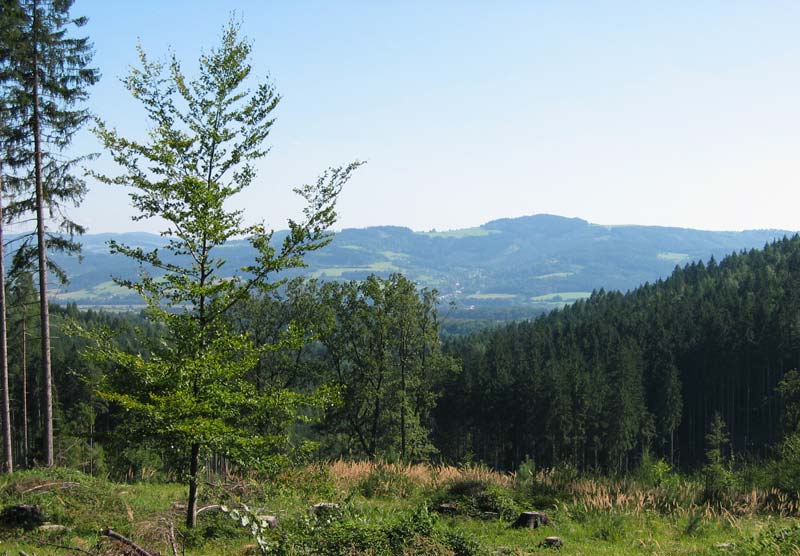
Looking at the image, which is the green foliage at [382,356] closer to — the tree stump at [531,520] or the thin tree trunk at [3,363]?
the thin tree trunk at [3,363]

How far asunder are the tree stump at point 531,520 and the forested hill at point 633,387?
51823 millimetres

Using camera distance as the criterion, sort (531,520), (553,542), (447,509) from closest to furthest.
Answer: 1. (553,542)
2. (531,520)
3. (447,509)

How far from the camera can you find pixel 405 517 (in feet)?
32.7

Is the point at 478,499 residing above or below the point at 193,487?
below

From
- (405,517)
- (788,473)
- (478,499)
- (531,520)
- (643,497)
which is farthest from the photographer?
(788,473)

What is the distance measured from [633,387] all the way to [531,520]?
6257 centimetres

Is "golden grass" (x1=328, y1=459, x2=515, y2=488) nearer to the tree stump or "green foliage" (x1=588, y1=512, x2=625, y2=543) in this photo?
the tree stump

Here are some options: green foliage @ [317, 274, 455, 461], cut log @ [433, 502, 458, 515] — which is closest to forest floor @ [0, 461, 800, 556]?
cut log @ [433, 502, 458, 515]

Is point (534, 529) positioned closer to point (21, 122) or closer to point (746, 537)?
point (746, 537)

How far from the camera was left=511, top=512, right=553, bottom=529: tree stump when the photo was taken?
541 inches

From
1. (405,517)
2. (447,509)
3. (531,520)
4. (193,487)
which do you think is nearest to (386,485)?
(447,509)

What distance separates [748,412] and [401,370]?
200ft

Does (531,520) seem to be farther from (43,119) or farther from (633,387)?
(633,387)

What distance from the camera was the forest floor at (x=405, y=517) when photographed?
9.47 metres
